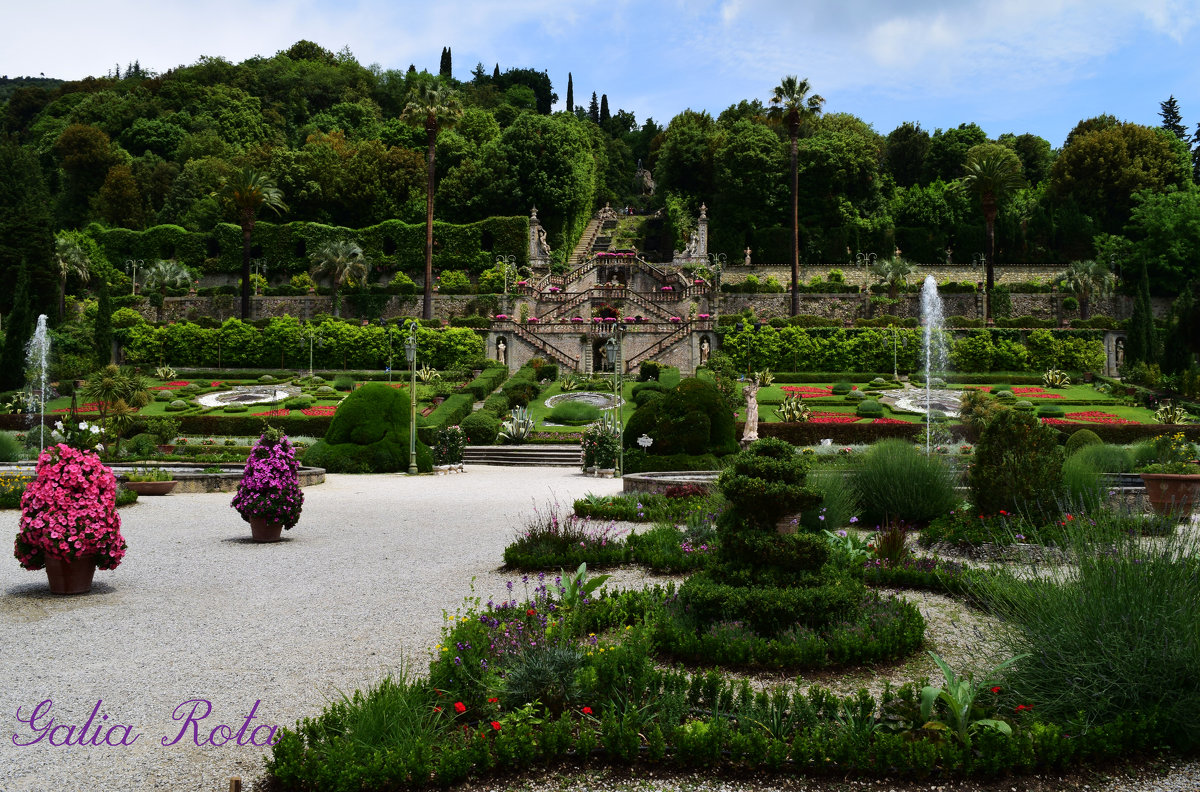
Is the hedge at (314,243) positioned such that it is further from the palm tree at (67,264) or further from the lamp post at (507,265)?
the palm tree at (67,264)

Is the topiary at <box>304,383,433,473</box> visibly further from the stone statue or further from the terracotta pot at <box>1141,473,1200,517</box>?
the terracotta pot at <box>1141,473,1200,517</box>

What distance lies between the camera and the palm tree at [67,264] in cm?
5660

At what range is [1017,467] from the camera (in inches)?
465

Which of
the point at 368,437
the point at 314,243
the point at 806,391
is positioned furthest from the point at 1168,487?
the point at 314,243

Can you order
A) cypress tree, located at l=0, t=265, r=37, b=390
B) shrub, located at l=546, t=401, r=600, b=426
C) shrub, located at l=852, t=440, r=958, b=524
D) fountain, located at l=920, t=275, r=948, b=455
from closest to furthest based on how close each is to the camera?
shrub, located at l=852, t=440, r=958, b=524
shrub, located at l=546, t=401, r=600, b=426
cypress tree, located at l=0, t=265, r=37, b=390
fountain, located at l=920, t=275, r=948, b=455

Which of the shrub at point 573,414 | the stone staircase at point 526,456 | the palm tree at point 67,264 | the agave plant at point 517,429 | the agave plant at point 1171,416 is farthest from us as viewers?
the palm tree at point 67,264

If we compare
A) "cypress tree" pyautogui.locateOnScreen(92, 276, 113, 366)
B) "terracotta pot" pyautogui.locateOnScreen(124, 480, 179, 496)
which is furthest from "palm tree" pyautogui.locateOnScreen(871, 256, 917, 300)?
"terracotta pot" pyautogui.locateOnScreen(124, 480, 179, 496)

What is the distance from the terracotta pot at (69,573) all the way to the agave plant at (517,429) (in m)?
21.9

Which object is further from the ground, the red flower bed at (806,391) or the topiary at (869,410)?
the red flower bed at (806,391)

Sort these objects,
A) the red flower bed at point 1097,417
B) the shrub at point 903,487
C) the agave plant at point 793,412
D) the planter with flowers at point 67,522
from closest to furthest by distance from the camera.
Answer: the planter with flowers at point 67,522
the shrub at point 903,487
the red flower bed at point 1097,417
the agave plant at point 793,412

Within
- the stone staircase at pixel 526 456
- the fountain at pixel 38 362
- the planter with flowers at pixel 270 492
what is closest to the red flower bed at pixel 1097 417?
the stone staircase at pixel 526 456

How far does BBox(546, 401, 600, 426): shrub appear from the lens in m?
36.0

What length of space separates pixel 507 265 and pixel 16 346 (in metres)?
29.9

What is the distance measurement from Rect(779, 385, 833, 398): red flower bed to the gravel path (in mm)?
26679
